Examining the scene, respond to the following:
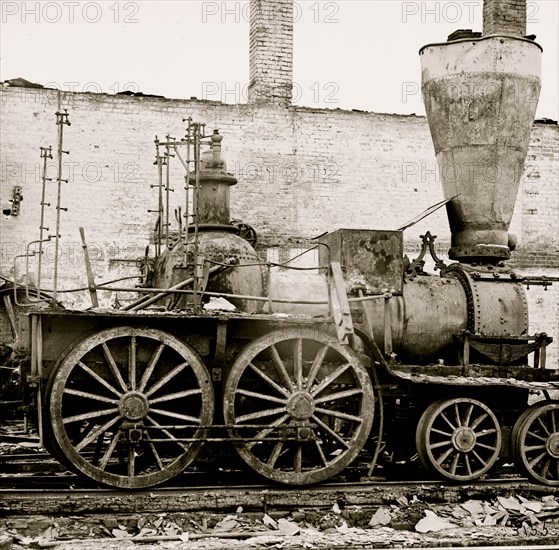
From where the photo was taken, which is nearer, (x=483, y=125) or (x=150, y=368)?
(x=150, y=368)

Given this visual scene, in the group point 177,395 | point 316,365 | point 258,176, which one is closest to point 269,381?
point 316,365

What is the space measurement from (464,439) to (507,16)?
14.1 m

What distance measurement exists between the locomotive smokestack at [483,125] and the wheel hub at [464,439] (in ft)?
6.11

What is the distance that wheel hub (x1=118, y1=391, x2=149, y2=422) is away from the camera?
787cm

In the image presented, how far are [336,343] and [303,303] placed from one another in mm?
472

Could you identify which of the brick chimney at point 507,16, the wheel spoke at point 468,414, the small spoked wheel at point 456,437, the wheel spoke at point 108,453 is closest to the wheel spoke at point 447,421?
the small spoked wheel at point 456,437

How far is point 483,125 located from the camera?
938 centimetres

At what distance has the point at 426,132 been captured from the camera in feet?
63.9

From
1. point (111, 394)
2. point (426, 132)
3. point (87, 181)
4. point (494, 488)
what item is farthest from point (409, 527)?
point (426, 132)

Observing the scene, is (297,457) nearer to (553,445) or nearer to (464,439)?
(464,439)

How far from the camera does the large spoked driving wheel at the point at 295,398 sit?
8.13 m

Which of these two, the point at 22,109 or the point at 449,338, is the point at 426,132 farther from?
the point at 449,338

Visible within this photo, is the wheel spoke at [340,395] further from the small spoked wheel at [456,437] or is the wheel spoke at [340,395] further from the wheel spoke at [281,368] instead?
the small spoked wheel at [456,437]

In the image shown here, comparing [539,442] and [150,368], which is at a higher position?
[150,368]
